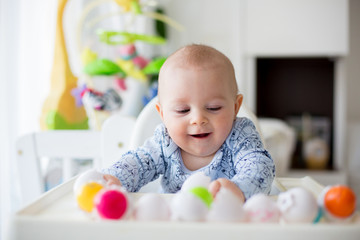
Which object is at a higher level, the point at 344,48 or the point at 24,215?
the point at 344,48

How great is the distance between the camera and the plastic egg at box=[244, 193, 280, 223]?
0.46 meters

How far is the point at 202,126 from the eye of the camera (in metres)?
0.75

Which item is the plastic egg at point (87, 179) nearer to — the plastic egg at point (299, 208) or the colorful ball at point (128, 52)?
the plastic egg at point (299, 208)

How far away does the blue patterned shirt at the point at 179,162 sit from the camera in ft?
2.36

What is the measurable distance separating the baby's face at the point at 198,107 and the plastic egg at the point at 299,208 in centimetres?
29

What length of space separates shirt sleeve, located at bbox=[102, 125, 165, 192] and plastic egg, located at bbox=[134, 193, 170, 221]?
0.25 metres

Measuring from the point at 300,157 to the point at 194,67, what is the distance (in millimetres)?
2460

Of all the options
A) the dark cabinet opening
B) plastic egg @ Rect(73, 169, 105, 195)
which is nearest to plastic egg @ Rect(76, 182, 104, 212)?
plastic egg @ Rect(73, 169, 105, 195)

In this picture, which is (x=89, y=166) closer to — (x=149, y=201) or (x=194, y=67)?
(x=194, y=67)

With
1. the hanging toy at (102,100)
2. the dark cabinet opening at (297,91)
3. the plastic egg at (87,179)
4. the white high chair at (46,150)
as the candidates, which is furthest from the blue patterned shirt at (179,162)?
the dark cabinet opening at (297,91)

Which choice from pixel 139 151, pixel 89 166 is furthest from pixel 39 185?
pixel 139 151

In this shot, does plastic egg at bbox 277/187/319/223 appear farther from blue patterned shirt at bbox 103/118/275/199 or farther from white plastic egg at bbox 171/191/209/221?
blue patterned shirt at bbox 103/118/275/199

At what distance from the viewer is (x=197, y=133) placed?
2.47ft

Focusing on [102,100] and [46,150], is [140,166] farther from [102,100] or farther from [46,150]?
[102,100]
